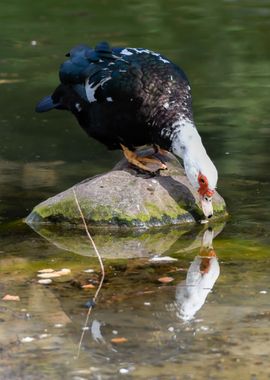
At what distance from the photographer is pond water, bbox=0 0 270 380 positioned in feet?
16.7

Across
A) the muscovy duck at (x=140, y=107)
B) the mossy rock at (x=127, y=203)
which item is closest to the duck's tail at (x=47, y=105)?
the muscovy duck at (x=140, y=107)

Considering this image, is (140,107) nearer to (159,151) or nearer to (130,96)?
(130,96)

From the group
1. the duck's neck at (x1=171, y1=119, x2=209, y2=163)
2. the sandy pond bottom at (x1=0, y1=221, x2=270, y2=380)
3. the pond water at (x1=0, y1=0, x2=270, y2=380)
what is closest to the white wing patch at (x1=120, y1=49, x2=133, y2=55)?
the duck's neck at (x1=171, y1=119, x2=209, y2=163)

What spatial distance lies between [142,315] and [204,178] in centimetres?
191

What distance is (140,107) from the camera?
7.98 metres

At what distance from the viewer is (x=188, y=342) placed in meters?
5.26

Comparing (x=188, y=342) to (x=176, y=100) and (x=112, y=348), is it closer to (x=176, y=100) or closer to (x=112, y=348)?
(x=112, y=348)

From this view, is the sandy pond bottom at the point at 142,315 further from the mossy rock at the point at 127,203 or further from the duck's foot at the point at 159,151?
the duck's foot at the point at 159,151

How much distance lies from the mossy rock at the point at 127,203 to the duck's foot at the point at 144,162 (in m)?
0.11

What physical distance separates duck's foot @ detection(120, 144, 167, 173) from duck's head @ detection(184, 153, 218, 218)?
0.52 meters

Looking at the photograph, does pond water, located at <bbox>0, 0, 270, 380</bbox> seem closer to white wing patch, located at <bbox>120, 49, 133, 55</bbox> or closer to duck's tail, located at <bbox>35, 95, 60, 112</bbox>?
duck's tail, located at <bbox>35, 95, 60, 112</bbox>

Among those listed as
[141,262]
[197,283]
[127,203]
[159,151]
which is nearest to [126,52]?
[159,151]

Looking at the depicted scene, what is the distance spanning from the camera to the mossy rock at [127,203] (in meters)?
7.61

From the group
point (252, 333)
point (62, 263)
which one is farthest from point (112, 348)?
point (62, 263)
